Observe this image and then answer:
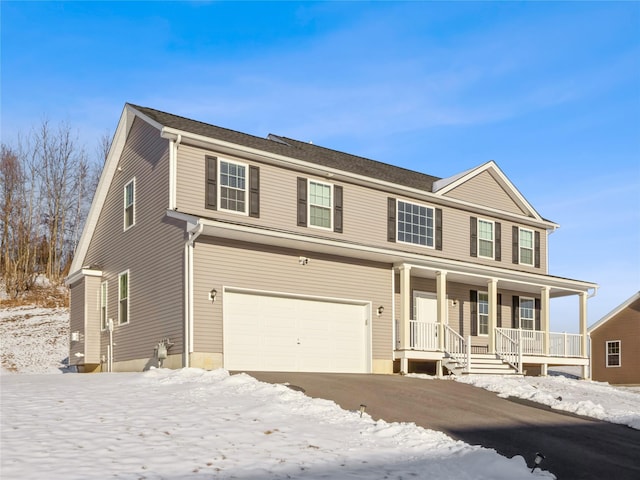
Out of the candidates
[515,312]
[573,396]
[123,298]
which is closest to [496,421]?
[573,396]

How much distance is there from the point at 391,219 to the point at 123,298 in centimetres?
836

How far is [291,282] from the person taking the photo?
18078 millimetres

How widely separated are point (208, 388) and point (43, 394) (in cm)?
286

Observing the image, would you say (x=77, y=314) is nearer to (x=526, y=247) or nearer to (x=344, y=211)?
(x=344, y=211)

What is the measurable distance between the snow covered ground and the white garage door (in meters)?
3.06

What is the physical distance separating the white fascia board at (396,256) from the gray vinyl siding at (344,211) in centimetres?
100

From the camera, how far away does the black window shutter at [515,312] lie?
24.5m

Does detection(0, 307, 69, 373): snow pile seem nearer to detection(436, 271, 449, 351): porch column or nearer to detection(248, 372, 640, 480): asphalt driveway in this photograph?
detection(436, 271, 449, 351): porch column

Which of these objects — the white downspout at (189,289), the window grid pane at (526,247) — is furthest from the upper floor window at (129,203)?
the window grid pane at (526,247)

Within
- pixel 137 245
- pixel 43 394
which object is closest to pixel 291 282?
pixel 137 245

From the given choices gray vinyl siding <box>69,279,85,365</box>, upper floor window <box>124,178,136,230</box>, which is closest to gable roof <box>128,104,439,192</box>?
upper floor window <box>124,178,136,230</box>

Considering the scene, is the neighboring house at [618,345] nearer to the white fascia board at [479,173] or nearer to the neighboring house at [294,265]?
the neighboring house at [294,265]

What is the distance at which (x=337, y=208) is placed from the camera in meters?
20.1

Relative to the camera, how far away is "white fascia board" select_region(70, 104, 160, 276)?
20.6 meters
